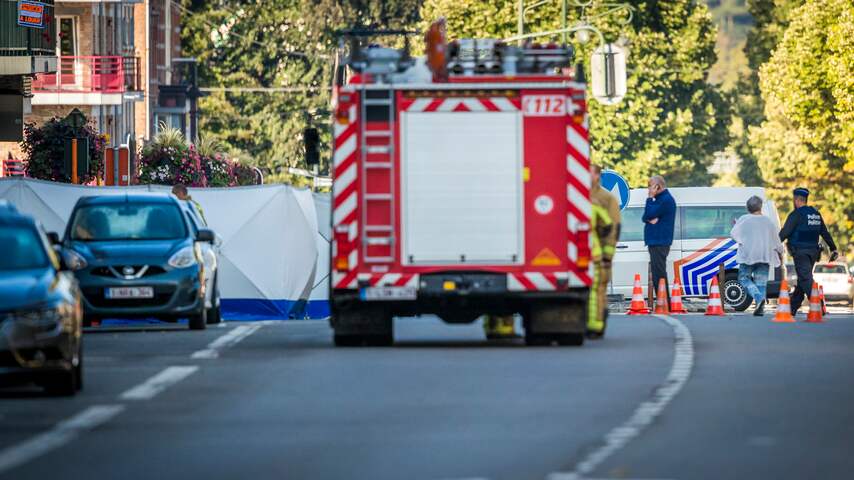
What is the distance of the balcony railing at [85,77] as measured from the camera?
2657 inches

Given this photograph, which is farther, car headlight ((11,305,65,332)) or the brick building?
the brick building

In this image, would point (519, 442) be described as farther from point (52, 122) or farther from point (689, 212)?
point (52, 122)

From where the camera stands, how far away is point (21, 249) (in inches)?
654

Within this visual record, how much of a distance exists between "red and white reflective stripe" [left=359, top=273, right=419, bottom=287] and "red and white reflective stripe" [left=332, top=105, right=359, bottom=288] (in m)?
0.12

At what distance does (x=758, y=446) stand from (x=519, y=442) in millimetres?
1274

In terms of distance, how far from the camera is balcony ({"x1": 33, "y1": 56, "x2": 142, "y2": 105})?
221 feet

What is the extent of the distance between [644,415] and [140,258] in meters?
11.3

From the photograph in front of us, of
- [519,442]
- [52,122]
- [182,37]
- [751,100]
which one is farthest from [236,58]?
[519,442]

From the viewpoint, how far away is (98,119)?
2744 inches

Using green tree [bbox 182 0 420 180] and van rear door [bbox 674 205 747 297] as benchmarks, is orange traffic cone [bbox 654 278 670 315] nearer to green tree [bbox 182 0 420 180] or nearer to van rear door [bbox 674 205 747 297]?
van rear door [bbox 674 205 747 297]

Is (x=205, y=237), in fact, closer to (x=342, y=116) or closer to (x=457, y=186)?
(x=342, y=116)

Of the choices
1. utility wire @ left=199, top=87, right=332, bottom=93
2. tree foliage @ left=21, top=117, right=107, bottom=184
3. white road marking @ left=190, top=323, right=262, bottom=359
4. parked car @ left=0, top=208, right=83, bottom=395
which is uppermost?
utility wire @ left=199, top=87, right=332, bottom=93

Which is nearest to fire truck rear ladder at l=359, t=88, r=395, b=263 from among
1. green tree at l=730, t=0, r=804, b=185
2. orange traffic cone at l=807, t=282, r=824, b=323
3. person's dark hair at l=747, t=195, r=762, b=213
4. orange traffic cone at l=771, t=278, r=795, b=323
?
orange traffic cone at l=771, t=278, r=795, b=323

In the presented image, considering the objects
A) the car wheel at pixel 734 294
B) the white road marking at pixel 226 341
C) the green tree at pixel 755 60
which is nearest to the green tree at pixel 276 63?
the green tree at pixel 755 60
